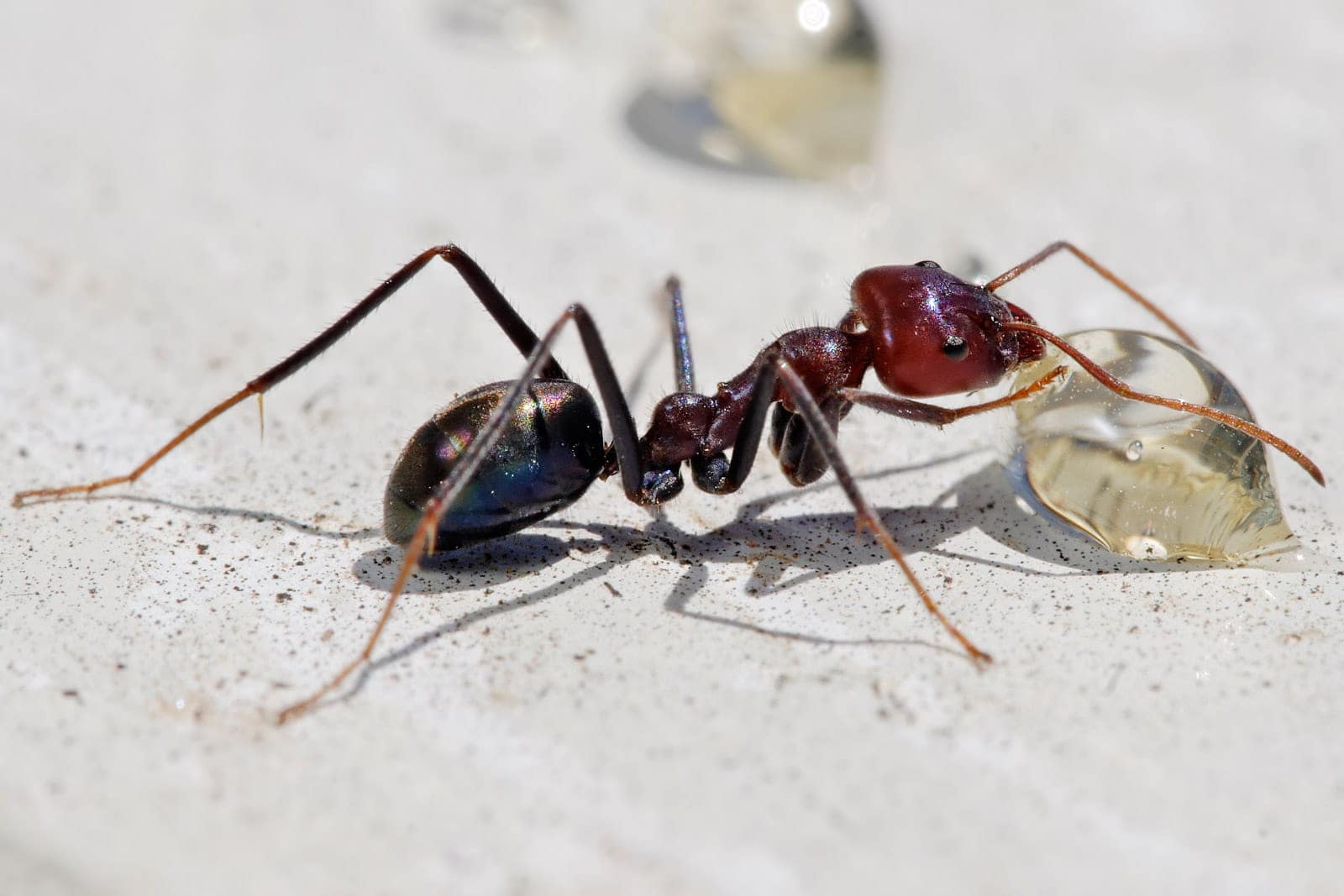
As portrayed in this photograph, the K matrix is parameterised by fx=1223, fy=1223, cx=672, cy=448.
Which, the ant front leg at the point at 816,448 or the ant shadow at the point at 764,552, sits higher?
A: the ant front leg at the point at 816,448

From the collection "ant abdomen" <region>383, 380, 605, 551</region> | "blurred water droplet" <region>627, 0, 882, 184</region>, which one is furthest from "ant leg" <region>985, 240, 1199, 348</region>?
"blurred water droplet" <region>627, 0, 882, 184</region>

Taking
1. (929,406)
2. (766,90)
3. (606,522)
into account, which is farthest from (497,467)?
(766,90)

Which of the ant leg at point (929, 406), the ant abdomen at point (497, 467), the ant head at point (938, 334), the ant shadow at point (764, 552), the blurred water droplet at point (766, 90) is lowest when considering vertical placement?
the ant shadow at point (764, 552)

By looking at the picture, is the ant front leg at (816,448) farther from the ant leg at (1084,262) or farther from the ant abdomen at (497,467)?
the ant leg at (1084,262)

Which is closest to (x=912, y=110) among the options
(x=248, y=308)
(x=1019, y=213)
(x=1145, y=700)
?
(x=1019, y=213)

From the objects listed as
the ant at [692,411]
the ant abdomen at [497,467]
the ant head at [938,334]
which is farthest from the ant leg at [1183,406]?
the ant abdomen at [497,467]

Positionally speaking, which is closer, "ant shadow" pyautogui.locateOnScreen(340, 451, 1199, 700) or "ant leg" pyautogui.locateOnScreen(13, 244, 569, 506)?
"ant shadow" pyautogui.locateOnScreen(340, 451, 1199, 700)

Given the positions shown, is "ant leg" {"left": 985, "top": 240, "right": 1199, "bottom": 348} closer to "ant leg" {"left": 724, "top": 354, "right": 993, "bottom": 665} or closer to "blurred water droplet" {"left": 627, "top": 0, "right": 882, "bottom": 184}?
"ant leg" {"left": 724, "top": 354, "right": 993, "bottom": 665}

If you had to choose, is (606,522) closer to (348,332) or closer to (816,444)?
(816,444)

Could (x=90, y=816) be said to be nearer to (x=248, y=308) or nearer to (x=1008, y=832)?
(x=1008, y=832)
